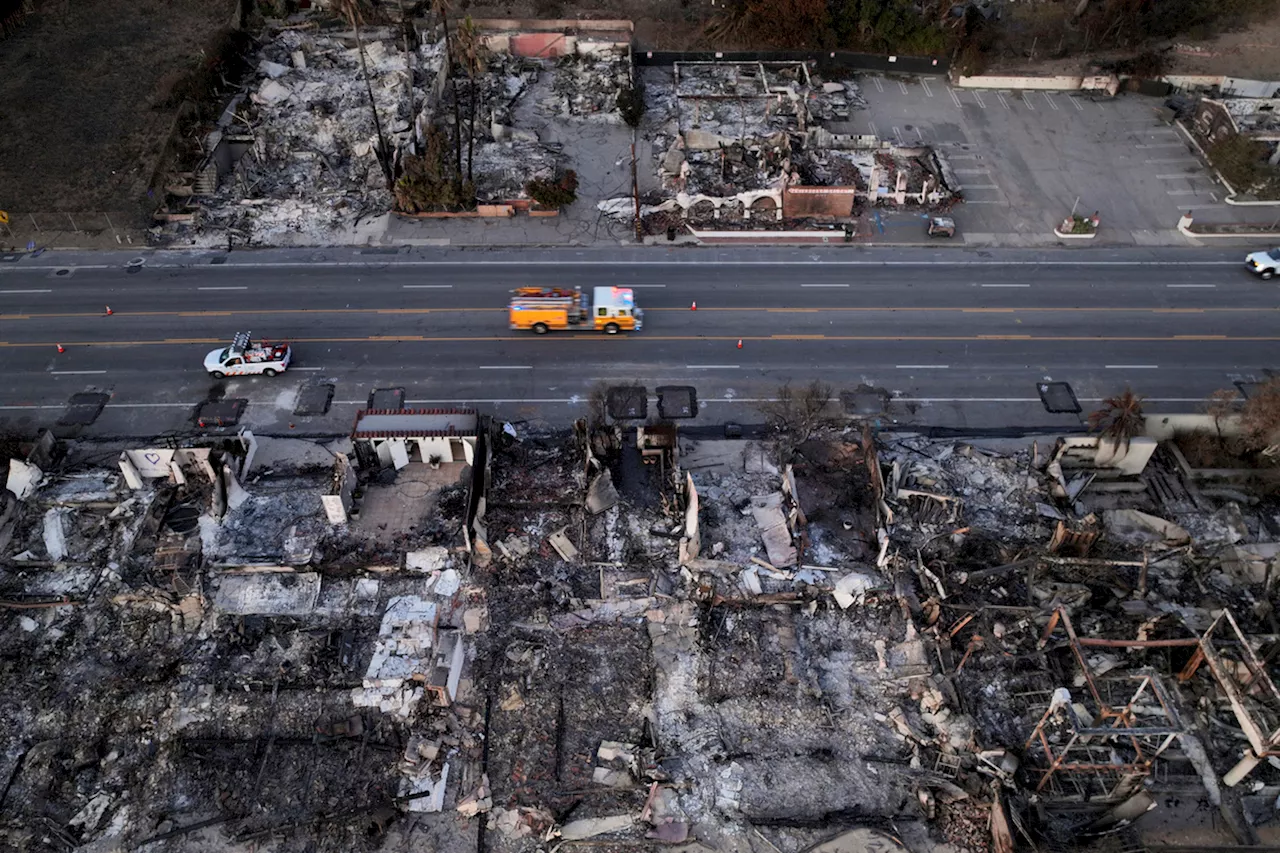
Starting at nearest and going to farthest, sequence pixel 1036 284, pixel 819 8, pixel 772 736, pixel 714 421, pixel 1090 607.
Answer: pixel 772 736
pixel 1090 607
pixel 714 421
pixel 1036 284
pixel 819 8

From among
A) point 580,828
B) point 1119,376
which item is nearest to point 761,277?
point 1119,376

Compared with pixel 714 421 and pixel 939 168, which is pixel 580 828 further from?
pixel 939 168

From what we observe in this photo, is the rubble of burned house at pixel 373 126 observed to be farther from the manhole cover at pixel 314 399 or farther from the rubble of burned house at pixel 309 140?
the manhole cover at pixel 314 399

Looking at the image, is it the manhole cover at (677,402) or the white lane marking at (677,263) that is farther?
the white lane marking at (677,263)

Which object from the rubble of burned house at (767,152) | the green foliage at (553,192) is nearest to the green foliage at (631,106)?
the rubble of burned house at (767,152)

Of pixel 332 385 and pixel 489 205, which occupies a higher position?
pixel 489 205

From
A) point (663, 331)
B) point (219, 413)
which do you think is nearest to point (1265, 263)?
point (663, 331)
